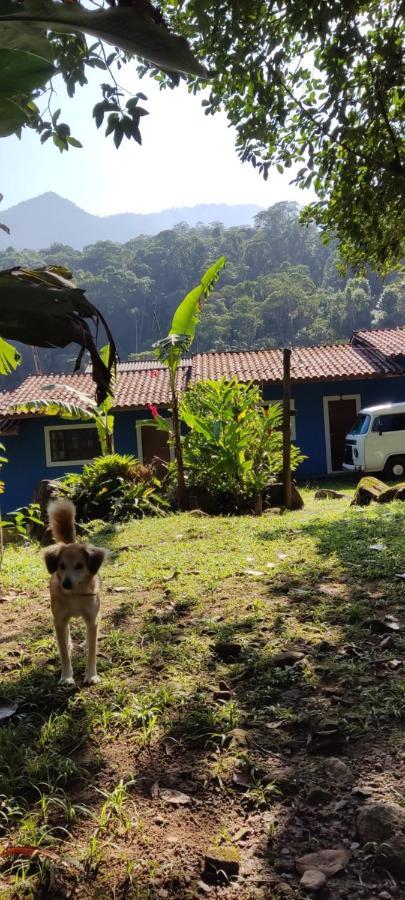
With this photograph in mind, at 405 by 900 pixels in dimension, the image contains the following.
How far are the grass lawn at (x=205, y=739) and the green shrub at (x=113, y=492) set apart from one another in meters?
4.65

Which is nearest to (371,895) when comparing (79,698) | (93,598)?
(79,698)

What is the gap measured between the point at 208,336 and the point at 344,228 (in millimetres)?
41404

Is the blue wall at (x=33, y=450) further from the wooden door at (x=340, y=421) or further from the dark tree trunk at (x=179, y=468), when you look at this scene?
the dark tree trunk at (x=179, y=468)

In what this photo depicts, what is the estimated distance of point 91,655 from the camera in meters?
2.99

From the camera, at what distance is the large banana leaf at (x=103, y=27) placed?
81.0 inches

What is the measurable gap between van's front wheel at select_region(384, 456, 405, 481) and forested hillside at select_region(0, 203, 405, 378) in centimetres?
2126

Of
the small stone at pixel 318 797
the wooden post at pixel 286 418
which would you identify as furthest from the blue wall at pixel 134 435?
the small stone at pixel 318 797

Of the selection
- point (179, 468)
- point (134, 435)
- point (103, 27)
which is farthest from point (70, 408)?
point (134, 435)

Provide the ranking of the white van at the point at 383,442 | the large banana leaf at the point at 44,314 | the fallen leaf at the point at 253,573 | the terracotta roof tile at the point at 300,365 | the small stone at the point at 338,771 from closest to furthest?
the large banana leaf at the point at 44,314
the small stone at the point at 338,771
the fallen leaf at the point at 253,573
the white van at the point at 383,442
the terracotta roof tile at the point at 300,365

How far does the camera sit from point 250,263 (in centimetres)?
7088

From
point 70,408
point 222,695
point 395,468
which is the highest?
point 70,408

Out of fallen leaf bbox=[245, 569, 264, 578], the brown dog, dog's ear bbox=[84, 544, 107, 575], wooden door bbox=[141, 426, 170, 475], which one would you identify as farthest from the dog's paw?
wooden door bbox=[141, 426, 170, 475]

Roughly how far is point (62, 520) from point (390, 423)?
14.9m

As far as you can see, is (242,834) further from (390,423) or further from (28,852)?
(390,423)
